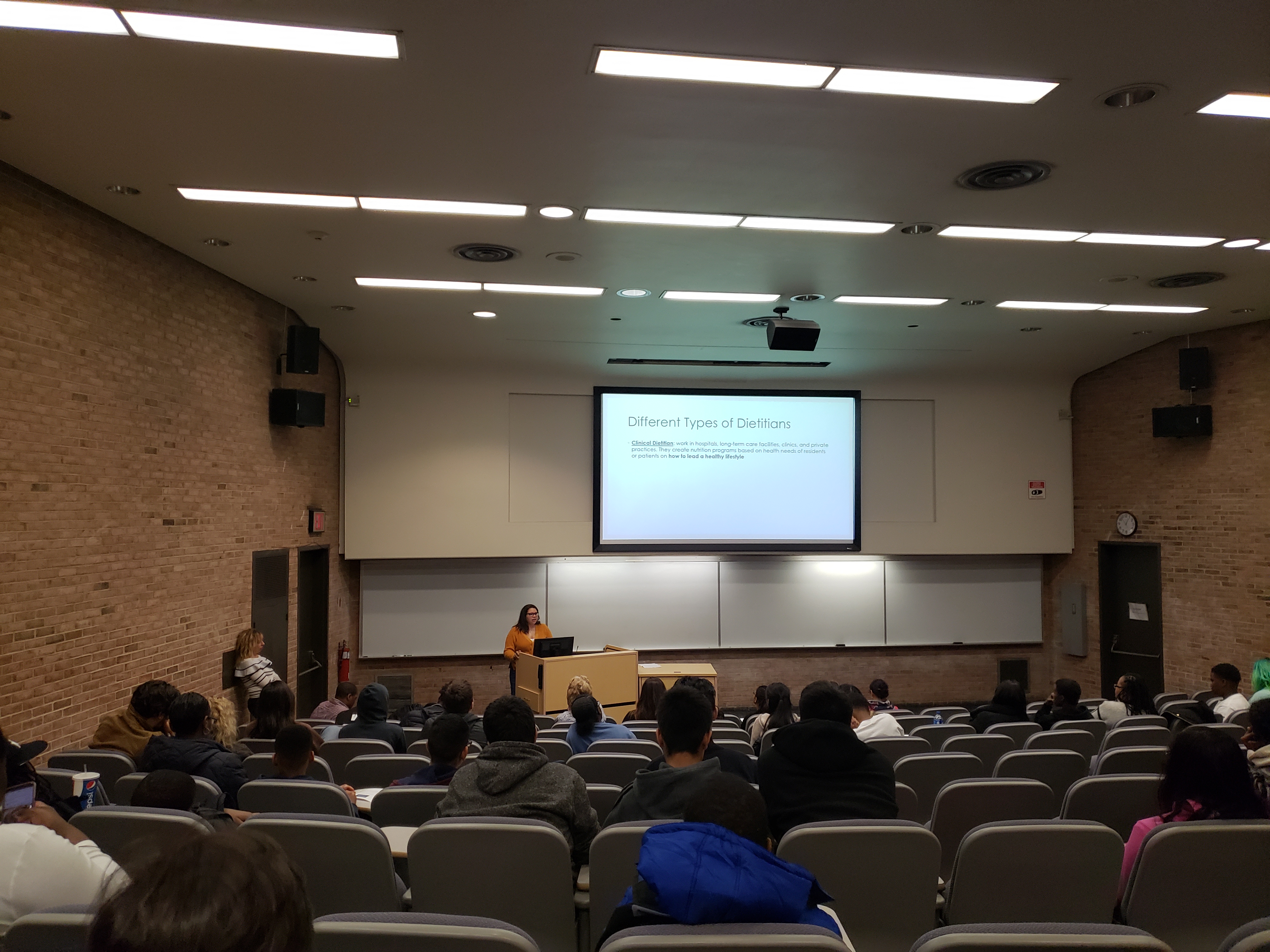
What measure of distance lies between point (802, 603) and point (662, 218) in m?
7.27

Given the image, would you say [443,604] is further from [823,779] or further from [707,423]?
[823,779]

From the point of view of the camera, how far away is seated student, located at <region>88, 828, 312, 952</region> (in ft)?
3.35

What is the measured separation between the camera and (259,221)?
21.1ft

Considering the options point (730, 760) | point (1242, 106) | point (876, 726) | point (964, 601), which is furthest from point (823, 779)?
point (964, 601)

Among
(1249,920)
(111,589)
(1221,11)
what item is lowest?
(1249,920)

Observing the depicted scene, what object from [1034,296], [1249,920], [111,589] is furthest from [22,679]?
[1034,296]

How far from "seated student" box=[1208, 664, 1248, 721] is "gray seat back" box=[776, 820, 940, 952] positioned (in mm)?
5241

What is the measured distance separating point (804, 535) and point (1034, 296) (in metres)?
4.51

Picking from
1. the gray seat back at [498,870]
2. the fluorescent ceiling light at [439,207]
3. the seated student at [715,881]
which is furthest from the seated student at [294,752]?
the fluorescent ceiling light at [439,207]

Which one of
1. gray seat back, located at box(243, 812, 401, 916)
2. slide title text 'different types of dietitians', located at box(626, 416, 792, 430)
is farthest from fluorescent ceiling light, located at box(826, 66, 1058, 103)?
slide title text 'different types of dietitians', located at box(626, 416, 792, 430)

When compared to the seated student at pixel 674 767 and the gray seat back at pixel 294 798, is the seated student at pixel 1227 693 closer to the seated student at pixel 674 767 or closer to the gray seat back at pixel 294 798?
the seated student at pixel 674 767

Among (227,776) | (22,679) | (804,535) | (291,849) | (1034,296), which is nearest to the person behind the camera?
(291,849)

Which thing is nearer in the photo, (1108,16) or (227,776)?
(1108,16)

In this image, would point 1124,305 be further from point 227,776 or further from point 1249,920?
point 227,776
